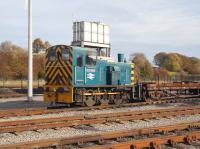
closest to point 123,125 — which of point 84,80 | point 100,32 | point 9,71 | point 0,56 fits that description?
point 84,80

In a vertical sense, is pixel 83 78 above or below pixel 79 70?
below

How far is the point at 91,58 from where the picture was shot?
61.1ft

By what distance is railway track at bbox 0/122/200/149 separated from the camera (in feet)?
26.0

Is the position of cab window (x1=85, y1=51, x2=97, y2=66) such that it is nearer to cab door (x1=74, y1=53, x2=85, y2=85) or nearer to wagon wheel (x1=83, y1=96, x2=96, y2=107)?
cab door (x1=74, y1=53, x2=85, y2=85)

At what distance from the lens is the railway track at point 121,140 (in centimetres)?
791

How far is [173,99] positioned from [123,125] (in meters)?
12.4

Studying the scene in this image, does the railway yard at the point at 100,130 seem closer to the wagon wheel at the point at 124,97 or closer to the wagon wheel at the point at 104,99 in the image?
the wagon wheel at the point at 104,99

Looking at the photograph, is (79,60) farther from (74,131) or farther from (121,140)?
(121,140)

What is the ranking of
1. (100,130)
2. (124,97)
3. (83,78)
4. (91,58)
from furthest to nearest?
1. (124,97)
2. (91,58)
3. (83,78)
4. (100,130)

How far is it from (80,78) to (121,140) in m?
9.01

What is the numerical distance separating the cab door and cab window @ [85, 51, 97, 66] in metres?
0.33

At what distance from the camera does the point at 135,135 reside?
969 cm

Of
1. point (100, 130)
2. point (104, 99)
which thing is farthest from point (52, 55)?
point (100, 130)

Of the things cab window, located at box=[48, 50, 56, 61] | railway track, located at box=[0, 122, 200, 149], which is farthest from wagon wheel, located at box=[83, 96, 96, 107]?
railway track, located at box=[0, 122, 200, 149]
